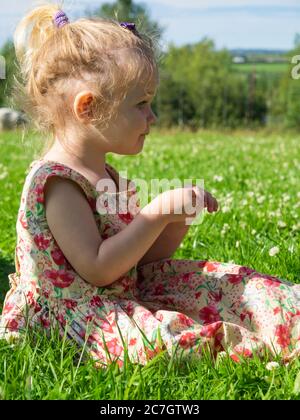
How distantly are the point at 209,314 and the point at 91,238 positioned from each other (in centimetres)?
60

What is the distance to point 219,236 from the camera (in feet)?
15.8

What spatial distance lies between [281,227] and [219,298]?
1.93 meters

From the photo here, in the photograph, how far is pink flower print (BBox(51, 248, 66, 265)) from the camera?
2.92 m

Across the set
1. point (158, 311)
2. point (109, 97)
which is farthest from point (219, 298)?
point (109, 97)

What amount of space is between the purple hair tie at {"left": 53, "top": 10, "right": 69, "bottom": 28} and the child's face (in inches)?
15.9

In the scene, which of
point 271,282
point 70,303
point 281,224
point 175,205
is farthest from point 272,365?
point 281,224

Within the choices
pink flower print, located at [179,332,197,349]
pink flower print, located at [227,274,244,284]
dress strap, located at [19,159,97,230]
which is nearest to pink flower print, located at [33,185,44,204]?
dress strap, located at [19,159,97,230]

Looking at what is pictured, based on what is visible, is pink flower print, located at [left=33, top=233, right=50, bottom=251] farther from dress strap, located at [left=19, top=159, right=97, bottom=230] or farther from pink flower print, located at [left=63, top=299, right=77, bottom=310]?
pink flower print, located at [left=63, top=299, right=77, bottom=310]

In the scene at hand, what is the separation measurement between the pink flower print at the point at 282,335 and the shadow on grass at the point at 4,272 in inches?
54.6

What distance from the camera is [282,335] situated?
293 cm

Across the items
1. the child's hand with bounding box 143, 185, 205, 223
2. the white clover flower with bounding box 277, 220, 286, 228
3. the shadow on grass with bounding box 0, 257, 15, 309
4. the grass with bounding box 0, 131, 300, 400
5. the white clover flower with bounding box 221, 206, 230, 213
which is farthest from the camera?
the white clover flower with bounding box 221, 206, 230, 213

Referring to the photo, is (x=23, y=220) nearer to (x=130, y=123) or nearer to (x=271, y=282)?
(x=130, y=123)

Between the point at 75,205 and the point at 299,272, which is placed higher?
the point at 75,205
